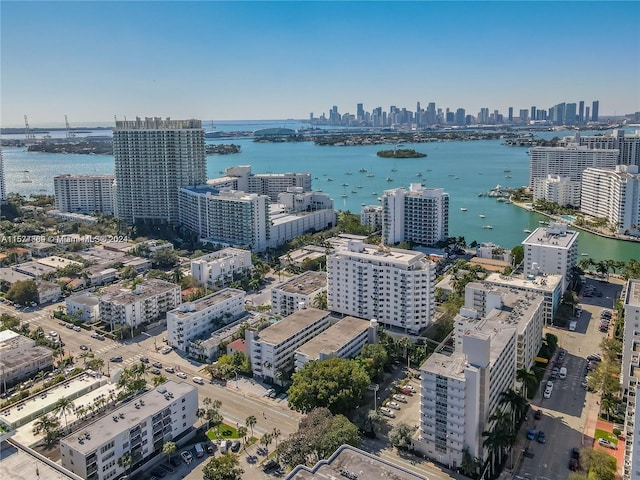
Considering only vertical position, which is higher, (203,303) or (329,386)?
(203,303)

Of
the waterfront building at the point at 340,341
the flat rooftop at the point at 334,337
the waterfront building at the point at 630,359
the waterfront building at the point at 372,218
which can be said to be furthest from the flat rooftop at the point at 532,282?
the waterfront building at the point at 372,218

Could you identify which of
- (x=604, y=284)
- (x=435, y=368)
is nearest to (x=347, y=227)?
(x=604, y=284)

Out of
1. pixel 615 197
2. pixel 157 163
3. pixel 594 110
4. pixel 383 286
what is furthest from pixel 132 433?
pixel 594 110

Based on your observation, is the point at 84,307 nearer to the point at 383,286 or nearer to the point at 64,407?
the point at 64,407

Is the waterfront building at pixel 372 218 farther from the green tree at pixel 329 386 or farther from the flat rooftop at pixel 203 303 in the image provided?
the green tree at pixel 329 386

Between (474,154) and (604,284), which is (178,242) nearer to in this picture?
(604,284)

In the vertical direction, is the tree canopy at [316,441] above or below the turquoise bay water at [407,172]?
below
